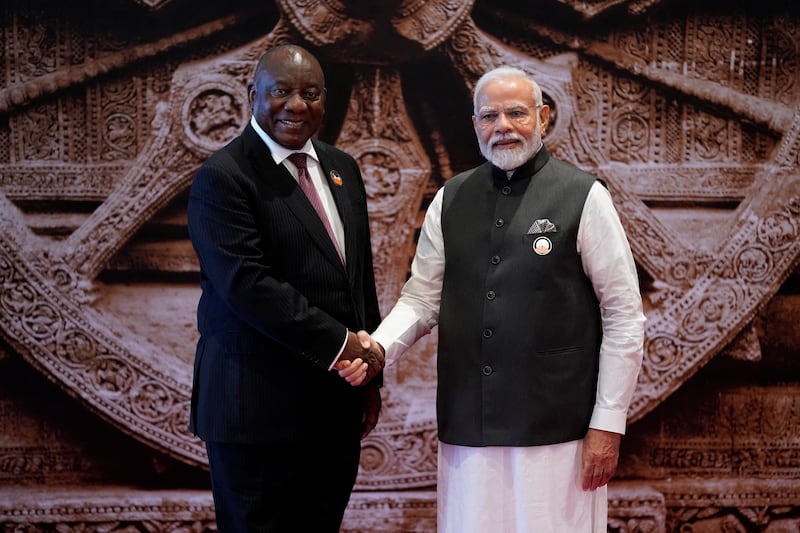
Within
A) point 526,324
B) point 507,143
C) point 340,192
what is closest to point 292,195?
point 340,192

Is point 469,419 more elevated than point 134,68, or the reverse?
point 134,68

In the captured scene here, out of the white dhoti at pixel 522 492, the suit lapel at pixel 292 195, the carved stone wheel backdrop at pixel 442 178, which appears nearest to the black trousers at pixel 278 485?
the white dhoti at pixel 522 492

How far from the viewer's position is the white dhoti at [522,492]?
6.82ft

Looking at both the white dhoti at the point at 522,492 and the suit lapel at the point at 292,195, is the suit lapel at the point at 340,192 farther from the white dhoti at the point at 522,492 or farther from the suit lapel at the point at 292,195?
the white dhoti at the point at 522,492

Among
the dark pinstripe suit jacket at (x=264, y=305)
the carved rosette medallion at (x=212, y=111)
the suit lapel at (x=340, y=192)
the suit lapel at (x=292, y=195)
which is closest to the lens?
the dark pinstripe suit jacket at (x=264, y=305)

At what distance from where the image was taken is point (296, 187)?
213cm

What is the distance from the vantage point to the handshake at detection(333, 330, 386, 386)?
2074 millimetres

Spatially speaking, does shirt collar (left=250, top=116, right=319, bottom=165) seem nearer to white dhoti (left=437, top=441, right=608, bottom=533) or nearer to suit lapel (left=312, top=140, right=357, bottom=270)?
suit lapel (left=312, top=140, right=357, bottom=270)

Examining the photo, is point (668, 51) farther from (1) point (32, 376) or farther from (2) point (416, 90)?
(1) point (32, 376)

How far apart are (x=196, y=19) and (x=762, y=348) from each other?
2.77 m

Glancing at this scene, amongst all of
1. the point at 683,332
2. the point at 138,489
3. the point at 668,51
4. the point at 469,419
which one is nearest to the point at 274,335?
the point at 469,419

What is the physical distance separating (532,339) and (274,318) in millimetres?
661

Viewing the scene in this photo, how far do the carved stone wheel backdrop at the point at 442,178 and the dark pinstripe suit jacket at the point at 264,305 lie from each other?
46.4 inches

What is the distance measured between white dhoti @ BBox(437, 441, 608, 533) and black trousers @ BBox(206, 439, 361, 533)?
340mm
